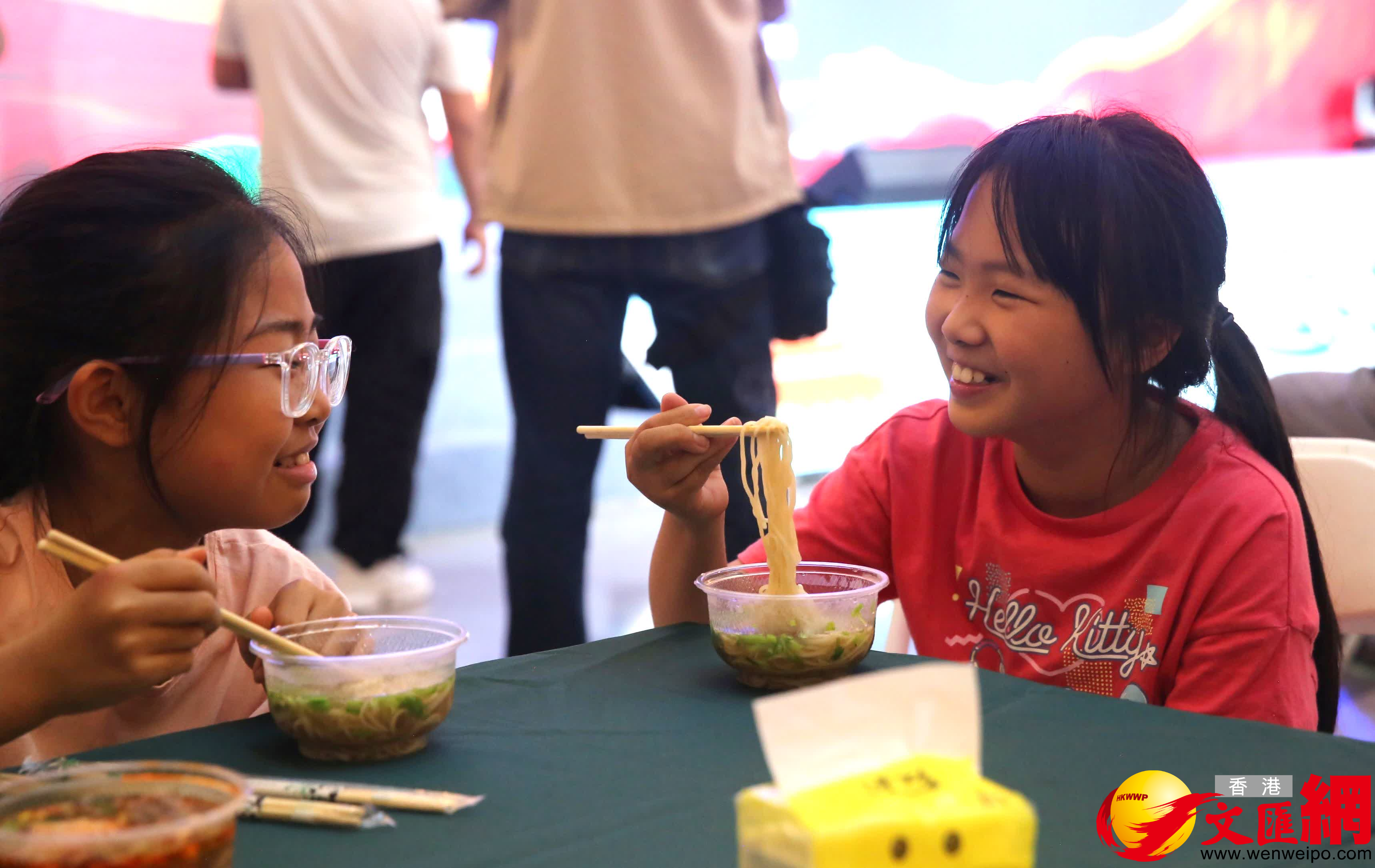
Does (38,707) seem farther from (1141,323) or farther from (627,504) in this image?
(627,504)

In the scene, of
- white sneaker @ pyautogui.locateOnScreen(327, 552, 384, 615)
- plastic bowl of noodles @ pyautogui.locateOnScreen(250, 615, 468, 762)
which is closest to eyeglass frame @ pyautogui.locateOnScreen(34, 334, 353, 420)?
plastic bowl of noodles @ pyautogui.locateOnScreen(250, 615, 468, 762)

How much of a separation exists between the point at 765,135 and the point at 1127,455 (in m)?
1.04

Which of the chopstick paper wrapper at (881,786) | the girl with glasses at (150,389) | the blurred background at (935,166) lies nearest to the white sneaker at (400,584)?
the blurred background at (935,166)

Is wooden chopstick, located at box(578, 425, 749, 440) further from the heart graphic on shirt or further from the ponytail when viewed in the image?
the ponytail

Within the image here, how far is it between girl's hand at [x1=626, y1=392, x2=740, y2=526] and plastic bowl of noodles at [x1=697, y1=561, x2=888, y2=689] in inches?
8.4

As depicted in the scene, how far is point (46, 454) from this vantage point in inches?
52.8

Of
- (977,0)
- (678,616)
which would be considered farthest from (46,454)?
(977,0)

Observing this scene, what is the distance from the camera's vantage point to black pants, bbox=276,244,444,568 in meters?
3.30

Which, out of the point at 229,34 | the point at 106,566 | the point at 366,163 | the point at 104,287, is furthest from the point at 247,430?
the point at 229,34

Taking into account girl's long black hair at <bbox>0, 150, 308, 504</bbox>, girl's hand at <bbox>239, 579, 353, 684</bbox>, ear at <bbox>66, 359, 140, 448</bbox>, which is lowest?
girl's hand at <bbox>239, 579, 353, 684</bbox>

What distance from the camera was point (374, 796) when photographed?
87 cm

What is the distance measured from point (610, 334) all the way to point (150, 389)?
44.5 inches

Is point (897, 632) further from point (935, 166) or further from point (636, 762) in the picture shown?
point (935, 166)

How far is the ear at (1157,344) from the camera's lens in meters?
1.56
